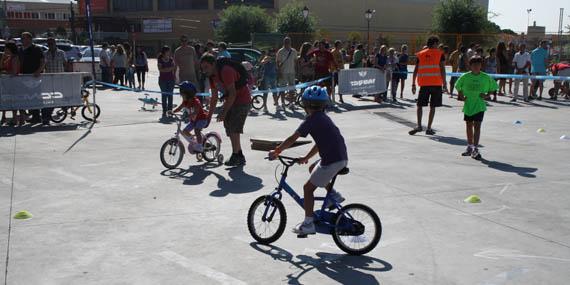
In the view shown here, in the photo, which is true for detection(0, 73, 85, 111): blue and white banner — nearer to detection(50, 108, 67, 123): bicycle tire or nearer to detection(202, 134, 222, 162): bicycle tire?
detection(50, 108, 67, 123): bicycle tire

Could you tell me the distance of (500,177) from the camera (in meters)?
9.20

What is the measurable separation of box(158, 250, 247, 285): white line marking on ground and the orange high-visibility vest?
885 centimetres

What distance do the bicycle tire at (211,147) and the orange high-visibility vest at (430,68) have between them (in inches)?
208

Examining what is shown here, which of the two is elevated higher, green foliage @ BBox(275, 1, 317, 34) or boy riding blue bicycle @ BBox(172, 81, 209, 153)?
green foliage @ BBox(275, 1, 317, 34)

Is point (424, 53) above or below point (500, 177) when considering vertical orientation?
above

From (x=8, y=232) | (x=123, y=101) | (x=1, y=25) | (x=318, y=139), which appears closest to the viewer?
(x=318, y=139)

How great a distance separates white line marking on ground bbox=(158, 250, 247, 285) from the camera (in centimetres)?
523

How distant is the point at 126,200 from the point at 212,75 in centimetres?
282

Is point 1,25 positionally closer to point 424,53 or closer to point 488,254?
point 424,53

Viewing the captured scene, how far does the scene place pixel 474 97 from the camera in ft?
35.3

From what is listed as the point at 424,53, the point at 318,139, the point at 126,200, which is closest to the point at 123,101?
the point at 424,53

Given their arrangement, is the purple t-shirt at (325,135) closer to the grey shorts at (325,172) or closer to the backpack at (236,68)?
the grey shorts at (325,172)

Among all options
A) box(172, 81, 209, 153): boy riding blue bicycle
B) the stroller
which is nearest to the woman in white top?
Answer: box(172, 81, 209, 153): boy riding blue bicycle

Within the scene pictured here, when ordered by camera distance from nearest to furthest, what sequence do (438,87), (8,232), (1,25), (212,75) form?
1. (8,232)
2. (212,75)
3. (438,87)
4. (1,25)
